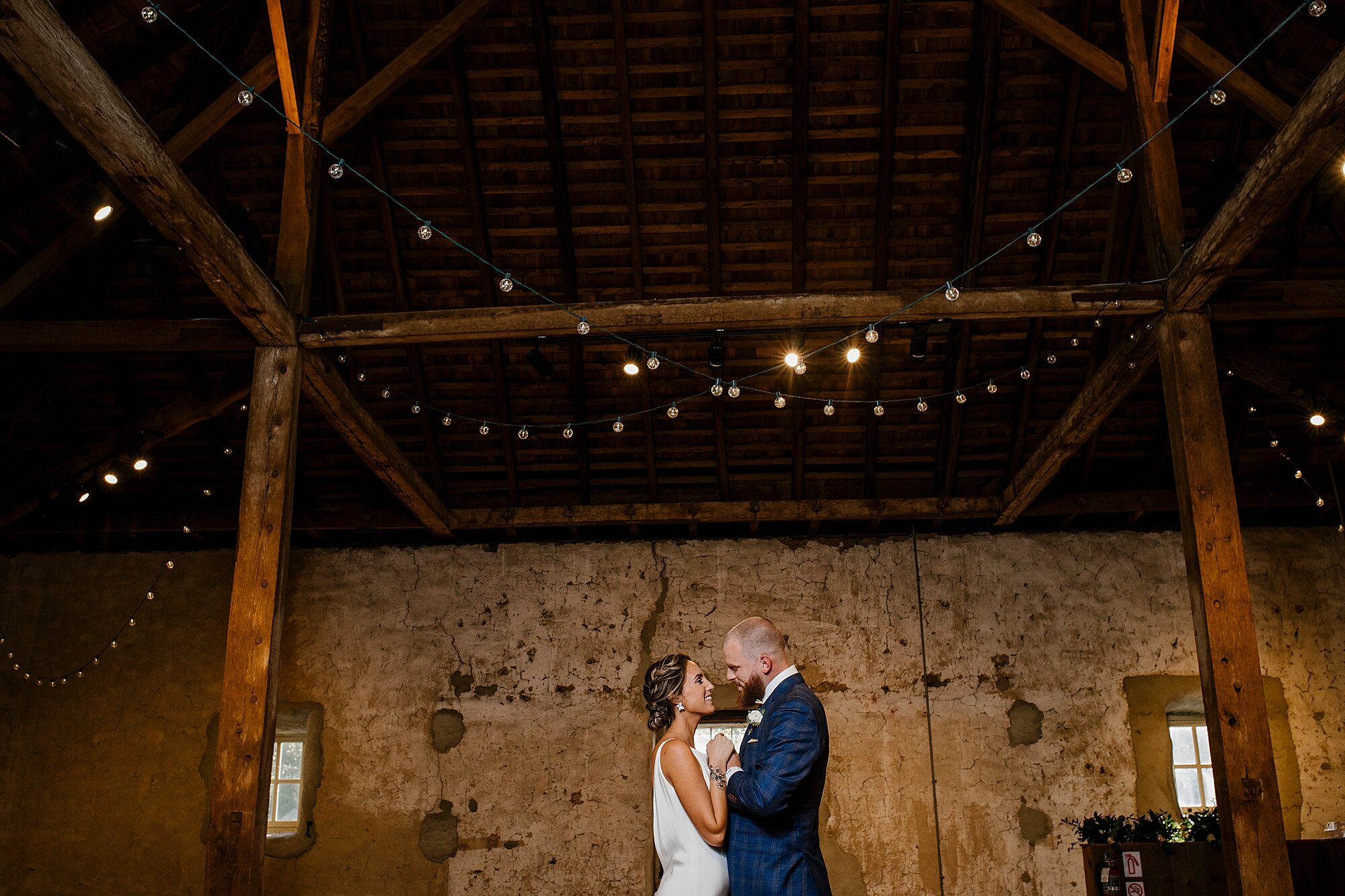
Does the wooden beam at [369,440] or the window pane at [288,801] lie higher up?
the wooden beam at [369,440]

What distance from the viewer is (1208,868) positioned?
6.00 m

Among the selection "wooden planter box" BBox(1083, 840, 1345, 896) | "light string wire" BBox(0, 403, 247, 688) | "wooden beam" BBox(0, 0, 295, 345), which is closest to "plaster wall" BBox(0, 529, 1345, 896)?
"light string wire" BBox(0, 403, 247, 688)

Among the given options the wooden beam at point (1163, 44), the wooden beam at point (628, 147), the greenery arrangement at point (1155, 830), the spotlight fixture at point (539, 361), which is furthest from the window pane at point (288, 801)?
the wooden beam at point (1163, 44)

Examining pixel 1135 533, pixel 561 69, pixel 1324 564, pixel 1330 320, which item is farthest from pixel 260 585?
pixel 1324 564

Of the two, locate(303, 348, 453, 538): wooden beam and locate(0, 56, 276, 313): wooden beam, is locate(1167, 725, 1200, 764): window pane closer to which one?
locate(303, 348, 453, 538): wooden beam

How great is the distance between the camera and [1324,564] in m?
8.99

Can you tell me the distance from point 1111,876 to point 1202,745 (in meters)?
3.32

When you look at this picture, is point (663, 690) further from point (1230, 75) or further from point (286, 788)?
point (286, 788)

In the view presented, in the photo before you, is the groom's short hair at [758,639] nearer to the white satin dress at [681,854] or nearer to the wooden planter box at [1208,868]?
the white satin dress at [681,854]

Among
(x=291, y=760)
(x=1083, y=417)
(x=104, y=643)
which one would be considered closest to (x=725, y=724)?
(x=291, y=760)

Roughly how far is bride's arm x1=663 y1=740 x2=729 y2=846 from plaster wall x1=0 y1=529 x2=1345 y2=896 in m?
5.79

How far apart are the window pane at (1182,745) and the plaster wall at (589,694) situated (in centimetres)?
53

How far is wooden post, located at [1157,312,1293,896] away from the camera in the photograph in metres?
4.47

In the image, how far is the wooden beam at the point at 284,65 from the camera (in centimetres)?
531
